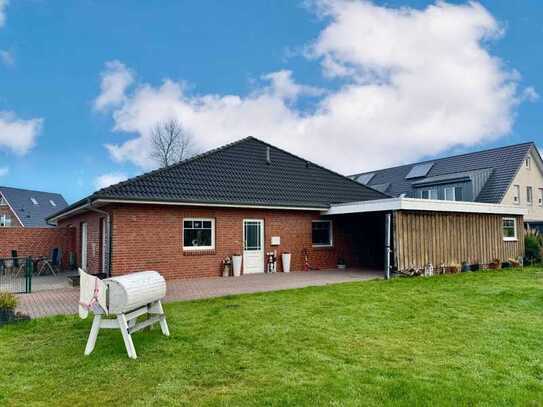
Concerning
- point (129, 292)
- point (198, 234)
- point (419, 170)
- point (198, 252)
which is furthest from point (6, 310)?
point (419, 170)

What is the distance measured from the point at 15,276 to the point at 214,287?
27.9ft

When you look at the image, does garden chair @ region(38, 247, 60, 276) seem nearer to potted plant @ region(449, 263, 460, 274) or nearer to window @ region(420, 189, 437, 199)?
potted plant @ region(449, 263, 460, 274)

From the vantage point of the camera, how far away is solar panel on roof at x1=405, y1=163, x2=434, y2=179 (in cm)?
3319

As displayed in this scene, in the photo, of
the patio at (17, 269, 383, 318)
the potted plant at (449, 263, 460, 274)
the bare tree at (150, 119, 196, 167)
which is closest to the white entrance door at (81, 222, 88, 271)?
the patio at (17, 269, 383, 318)

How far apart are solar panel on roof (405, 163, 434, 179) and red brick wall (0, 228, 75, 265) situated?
87.8 feet

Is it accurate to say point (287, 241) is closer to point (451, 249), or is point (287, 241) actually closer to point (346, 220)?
point (346, 220)

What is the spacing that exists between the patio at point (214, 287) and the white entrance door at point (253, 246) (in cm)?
66

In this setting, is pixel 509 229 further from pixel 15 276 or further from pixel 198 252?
pixel 15 276

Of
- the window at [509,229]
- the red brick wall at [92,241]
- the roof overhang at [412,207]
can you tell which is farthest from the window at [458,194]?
the red brick wall at [92,241]

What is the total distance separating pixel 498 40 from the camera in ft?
48.5

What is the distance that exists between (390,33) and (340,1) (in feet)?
5.82

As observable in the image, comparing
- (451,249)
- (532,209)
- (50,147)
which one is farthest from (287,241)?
(532,209)

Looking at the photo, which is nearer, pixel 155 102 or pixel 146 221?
pixel 146 221

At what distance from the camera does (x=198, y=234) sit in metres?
13.3
